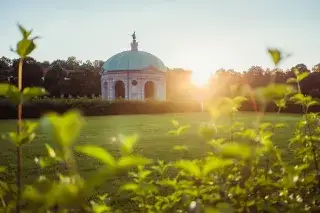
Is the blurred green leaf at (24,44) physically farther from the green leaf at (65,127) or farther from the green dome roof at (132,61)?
the green dome roof at (132,61)

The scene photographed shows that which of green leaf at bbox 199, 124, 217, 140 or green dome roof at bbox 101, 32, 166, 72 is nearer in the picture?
green leaf at bbox 199, 124, 217, 140

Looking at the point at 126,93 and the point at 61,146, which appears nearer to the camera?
the point at 61,146

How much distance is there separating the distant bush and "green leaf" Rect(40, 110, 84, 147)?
26.0 meters

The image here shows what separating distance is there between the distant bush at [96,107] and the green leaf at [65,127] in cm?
2603

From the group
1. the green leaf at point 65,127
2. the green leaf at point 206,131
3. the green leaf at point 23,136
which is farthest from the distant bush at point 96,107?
the green leaf at point 65,127

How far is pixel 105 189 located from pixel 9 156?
162 inches

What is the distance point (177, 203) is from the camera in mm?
1813

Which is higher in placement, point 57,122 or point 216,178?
point 57,122

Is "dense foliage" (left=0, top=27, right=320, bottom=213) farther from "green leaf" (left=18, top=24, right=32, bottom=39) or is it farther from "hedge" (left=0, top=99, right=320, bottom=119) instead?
"hedge" (left=0, top=99, right=320, bottom=119)

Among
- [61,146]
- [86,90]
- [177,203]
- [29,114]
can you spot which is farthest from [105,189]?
[86,90]

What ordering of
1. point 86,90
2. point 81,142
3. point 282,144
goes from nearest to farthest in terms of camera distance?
point 282,144 → point 81,142 → point 86,90

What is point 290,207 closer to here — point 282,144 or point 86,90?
point 282,144

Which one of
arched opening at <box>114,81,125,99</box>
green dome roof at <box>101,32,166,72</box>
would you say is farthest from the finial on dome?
arched opening at <box>114,81,125,99</box>

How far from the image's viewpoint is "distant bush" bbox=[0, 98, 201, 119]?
27531 mm
